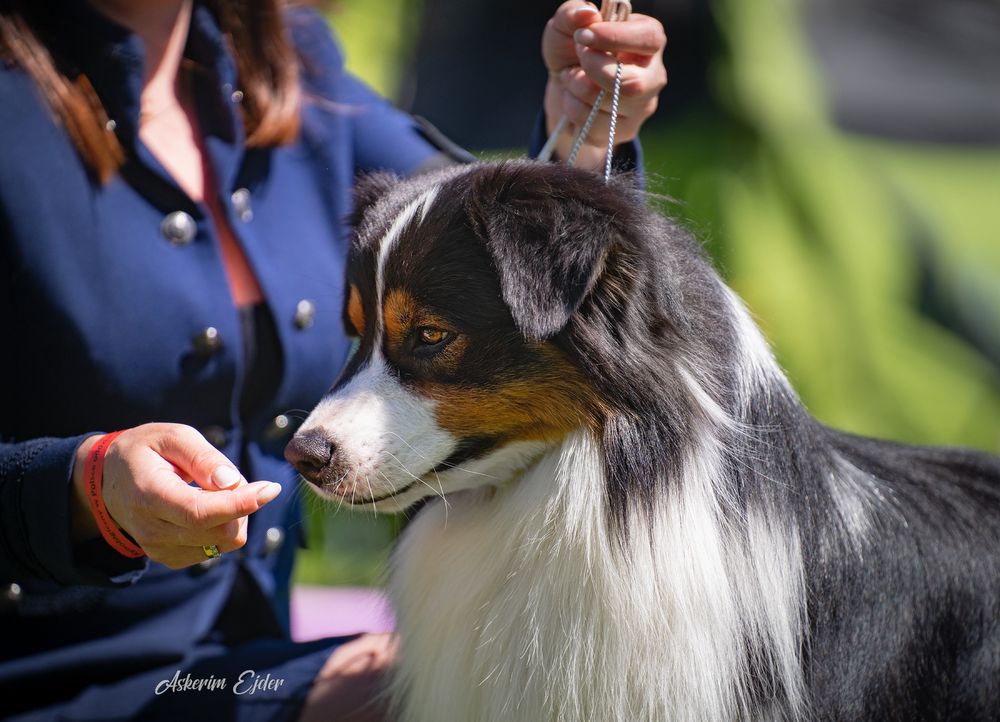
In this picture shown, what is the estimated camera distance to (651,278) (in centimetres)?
150

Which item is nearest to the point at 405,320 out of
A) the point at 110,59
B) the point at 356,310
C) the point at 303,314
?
the point at 356,310

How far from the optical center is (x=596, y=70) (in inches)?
71.1

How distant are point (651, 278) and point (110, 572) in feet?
3.09

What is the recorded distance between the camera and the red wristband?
4.85 ft

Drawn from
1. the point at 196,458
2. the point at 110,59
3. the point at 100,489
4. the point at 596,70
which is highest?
the point at 596,70

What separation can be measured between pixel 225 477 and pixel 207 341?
58 cm

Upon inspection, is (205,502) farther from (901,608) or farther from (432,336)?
(901,608)

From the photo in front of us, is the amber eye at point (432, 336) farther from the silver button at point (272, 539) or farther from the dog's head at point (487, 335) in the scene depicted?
the silver button at point (272, 539)

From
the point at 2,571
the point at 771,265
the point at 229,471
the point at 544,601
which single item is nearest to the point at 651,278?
the point at 544,601

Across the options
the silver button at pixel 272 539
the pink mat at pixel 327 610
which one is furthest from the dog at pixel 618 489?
the pink mat at pixel 327 610

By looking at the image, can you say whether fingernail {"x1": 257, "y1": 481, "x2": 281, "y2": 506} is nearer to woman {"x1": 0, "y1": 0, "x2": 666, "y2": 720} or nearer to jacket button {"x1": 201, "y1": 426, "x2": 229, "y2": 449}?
woman {"x1": 0, "y1": 0, "x2": 666, "y2": 720}

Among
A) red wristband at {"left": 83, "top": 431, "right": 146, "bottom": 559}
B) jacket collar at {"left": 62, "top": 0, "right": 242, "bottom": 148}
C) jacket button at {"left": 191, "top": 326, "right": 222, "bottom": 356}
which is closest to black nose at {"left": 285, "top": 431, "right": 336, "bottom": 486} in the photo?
red wristband at {"left": 83, "top": 431, "right": 146, "bottom": 559}

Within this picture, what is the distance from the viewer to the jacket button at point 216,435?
1904 mm

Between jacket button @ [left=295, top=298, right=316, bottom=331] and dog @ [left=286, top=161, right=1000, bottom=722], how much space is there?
0.39 meters
